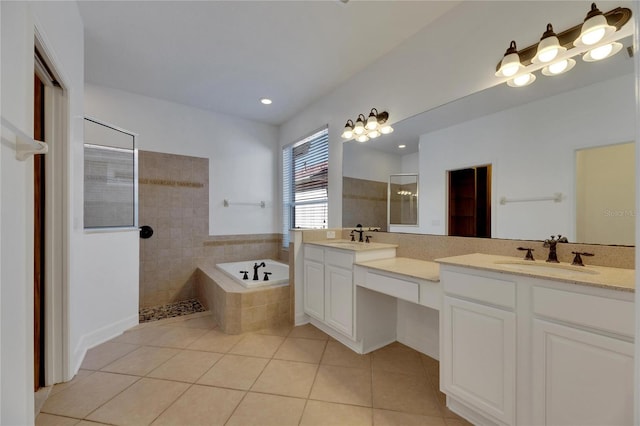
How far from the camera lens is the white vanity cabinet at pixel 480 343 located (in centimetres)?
123

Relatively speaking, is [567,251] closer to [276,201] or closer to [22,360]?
[22,360]

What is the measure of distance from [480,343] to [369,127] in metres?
1.98

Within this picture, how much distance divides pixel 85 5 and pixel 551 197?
3.47 meters

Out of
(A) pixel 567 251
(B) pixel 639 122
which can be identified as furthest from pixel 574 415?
(B) pixel 639 122

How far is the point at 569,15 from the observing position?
144cm

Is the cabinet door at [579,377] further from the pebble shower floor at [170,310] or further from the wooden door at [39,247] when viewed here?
the pebble shower floor at [170,310]

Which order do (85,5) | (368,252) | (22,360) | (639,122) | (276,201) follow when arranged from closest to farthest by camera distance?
(639,122) < (22,360) < (85,5) < (368,252) < (276,201)

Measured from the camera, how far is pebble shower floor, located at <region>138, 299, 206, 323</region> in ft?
9.94

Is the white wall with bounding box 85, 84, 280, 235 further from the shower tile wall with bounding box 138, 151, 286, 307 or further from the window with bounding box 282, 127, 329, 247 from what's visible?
the window with bounding box 282, 127, 329, 247

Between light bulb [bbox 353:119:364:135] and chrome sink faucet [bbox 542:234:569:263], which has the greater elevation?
light bulb [bbox 353:119:364:135]

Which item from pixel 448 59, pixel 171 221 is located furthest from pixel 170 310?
pixel 448 59

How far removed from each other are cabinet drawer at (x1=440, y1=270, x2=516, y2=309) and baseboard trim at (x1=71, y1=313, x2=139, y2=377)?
8.48 ft

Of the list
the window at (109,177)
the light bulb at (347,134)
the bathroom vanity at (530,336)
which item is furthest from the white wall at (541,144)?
the window at (109,177)

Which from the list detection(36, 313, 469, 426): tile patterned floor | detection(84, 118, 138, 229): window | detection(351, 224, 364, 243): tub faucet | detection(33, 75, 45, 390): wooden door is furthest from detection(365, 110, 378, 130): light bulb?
detection(84, 118, 138, 229): window
